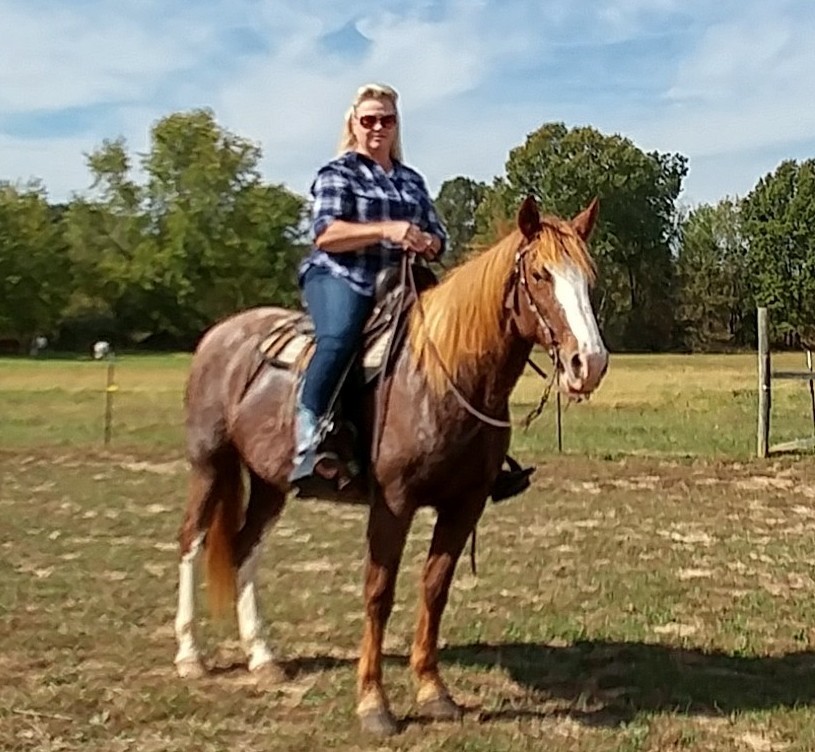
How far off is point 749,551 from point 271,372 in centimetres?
468

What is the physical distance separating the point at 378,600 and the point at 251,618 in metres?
1.11

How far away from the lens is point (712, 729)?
468cm

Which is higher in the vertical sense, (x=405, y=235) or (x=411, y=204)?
(x=411, y=204)

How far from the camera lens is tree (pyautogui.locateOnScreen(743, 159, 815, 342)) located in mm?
63594

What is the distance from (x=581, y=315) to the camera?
13.3 ft

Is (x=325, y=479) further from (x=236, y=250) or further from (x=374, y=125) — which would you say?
(x=236, y=250)

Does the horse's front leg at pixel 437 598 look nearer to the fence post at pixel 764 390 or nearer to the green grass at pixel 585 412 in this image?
the green grass at pixel 585 412

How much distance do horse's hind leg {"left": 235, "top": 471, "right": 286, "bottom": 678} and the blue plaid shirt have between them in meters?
1.35

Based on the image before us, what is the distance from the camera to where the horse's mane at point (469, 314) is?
14.5 feet

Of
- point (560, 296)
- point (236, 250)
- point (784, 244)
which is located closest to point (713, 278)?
point (784, 244)

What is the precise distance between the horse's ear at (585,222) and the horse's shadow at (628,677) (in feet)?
6.53

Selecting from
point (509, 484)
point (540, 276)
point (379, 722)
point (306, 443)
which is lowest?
point (379, 722)

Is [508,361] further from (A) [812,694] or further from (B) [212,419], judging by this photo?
(A) [812,694]

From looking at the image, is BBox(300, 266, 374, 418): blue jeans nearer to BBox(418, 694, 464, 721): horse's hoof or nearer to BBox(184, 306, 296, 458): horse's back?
BBox(184, 306, 296, 458): horse's back
